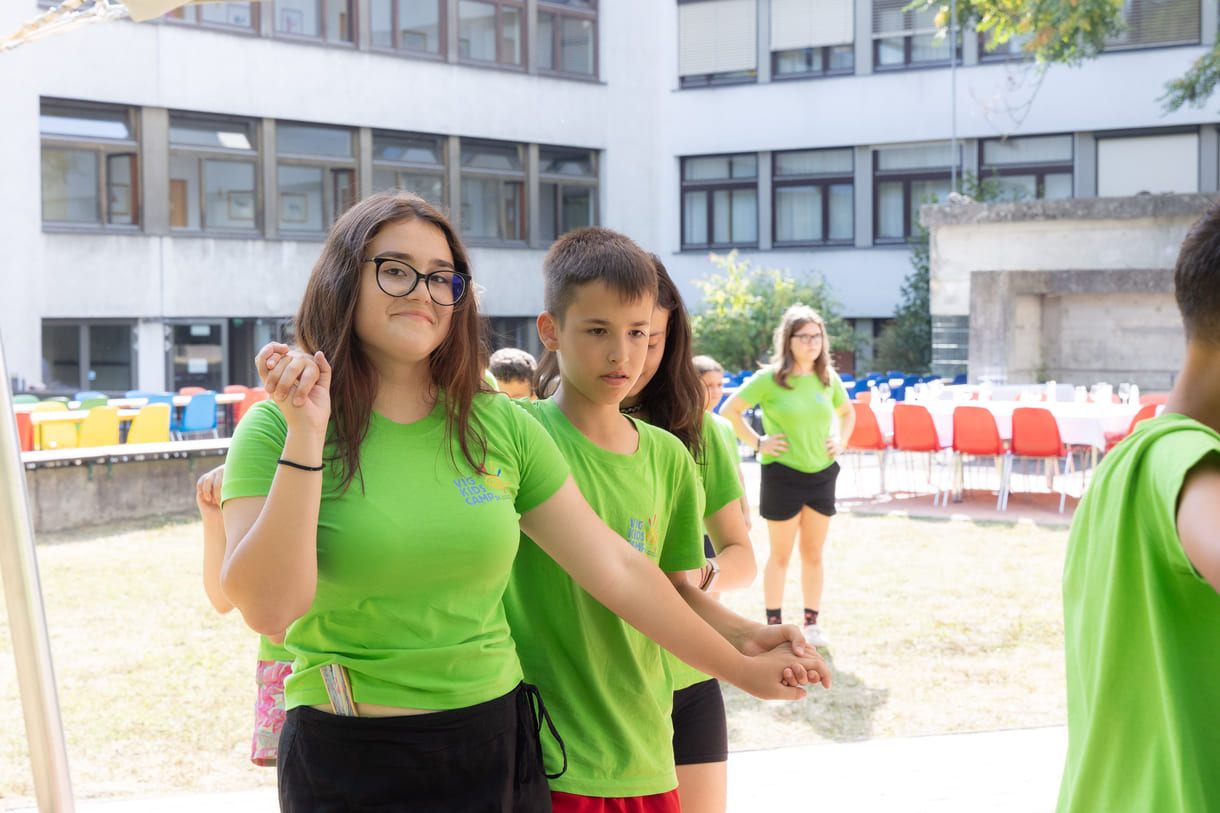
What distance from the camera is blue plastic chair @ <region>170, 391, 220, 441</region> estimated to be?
50.8ft

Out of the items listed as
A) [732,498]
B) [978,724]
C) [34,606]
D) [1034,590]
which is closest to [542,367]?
[732,498]

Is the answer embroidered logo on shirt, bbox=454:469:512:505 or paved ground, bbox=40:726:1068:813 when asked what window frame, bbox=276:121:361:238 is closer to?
paved ground, bbox=40:726:1068:813

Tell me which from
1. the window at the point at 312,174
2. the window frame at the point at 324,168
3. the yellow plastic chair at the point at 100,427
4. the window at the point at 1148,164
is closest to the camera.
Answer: the yellow plastic chair at the point at 100,427

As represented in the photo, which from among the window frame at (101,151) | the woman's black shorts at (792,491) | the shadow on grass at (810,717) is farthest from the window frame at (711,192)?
the shadow on grass at (810,717)

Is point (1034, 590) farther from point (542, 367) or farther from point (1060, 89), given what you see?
point (1060, 89)

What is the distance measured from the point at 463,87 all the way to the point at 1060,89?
1192cm

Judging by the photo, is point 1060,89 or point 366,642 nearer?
point 366,642

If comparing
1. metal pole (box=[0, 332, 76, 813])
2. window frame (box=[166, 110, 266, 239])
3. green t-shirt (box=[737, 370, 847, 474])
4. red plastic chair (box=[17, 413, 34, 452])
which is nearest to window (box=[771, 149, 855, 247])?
window frame (box=[166, 110, 266, 239])

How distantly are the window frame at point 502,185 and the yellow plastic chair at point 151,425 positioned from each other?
45.5ft

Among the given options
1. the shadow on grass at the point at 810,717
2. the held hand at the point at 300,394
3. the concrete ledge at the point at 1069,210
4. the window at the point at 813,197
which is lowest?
the shadow on grass at the point at 810,717

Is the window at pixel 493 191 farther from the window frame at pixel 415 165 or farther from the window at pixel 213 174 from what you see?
the window at pixel 213 174

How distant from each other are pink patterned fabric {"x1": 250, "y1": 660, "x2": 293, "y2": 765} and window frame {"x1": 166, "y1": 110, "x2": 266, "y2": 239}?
21571 millimetres

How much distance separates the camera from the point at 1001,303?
1560 cm

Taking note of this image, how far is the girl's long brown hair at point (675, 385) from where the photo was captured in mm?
3146
